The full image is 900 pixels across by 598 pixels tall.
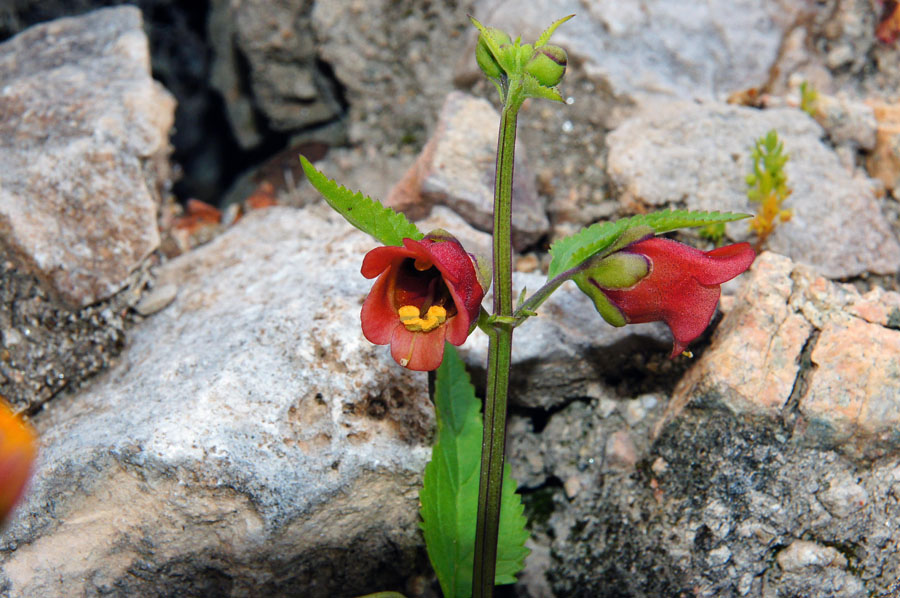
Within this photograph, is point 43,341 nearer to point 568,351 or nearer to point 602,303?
point 568,351

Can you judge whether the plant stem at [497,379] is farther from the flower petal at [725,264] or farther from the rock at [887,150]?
the rock at [887,150]

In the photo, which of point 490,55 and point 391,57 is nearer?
point 490,55

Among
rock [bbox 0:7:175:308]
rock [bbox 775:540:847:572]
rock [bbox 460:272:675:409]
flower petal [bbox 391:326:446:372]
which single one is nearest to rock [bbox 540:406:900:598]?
rock [bbox 775:540:847:572]

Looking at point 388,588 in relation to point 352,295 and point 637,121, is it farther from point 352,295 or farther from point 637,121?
point 637,121

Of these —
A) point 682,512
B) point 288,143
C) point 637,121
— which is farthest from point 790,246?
point 288,143

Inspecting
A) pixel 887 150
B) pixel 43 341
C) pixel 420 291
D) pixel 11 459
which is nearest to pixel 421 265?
pixel 420 291

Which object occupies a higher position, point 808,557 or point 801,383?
point 801,383
